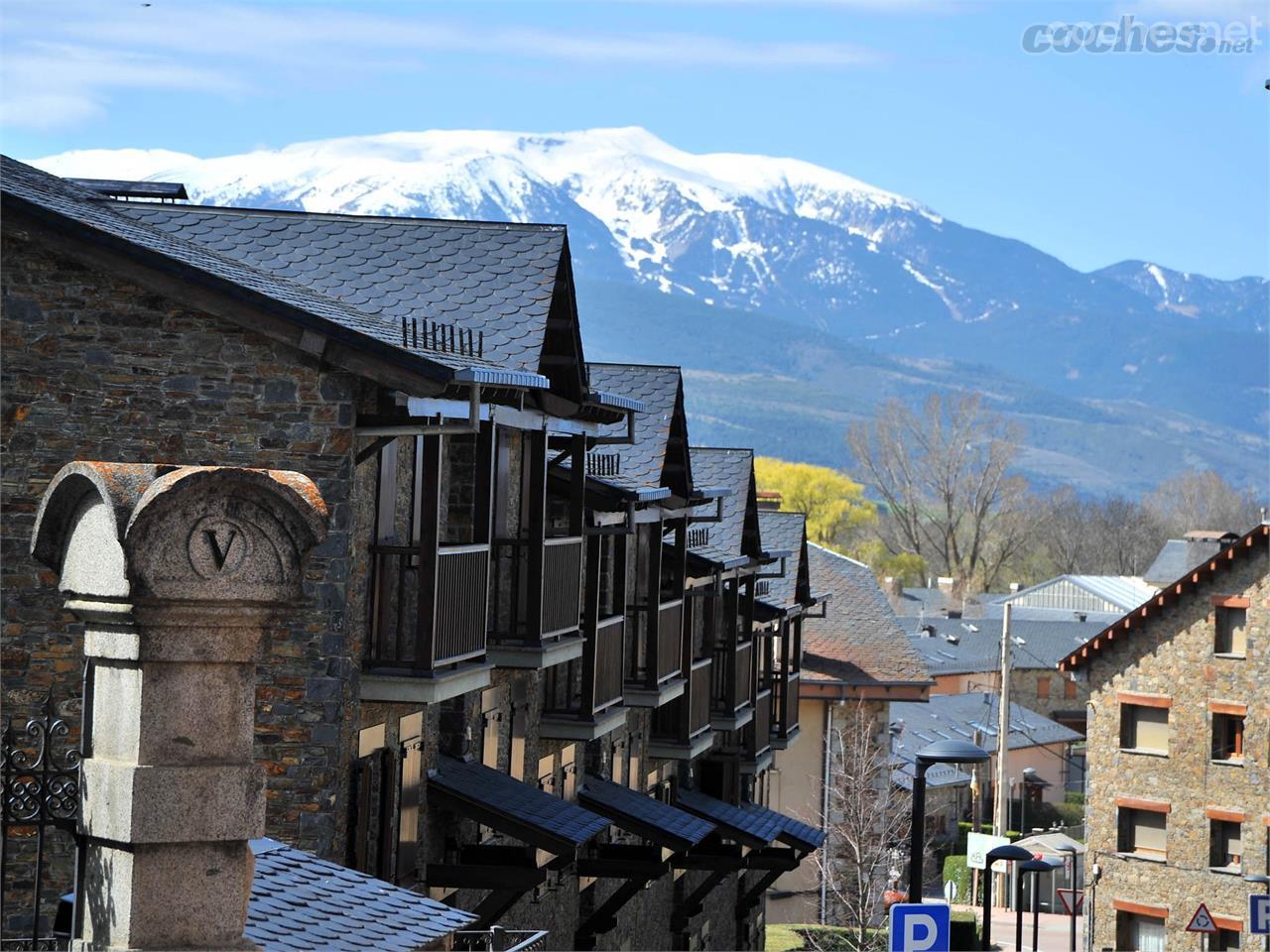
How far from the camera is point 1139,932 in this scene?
47.6 metres

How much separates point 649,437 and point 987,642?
2578 inches

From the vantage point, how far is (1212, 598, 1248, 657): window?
46.2m

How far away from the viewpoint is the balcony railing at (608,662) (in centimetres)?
2122

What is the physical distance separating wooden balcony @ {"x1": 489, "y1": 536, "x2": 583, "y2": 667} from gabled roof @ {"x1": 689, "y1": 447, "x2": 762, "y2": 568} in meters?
10.5

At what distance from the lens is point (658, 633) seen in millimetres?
23828

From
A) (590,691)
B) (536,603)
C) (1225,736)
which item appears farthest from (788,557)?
(536,603)

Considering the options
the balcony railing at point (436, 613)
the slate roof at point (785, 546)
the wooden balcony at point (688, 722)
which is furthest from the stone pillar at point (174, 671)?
the slate roof at point (785, 546)

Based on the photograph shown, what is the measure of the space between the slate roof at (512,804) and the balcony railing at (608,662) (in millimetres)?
2517

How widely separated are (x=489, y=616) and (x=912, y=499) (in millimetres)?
105482

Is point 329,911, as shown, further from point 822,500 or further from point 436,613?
point 822,500

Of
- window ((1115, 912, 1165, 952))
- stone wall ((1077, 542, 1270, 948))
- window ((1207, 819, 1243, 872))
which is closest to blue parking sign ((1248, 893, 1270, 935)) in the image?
stone wall ((1077, 542, 1270, 948))

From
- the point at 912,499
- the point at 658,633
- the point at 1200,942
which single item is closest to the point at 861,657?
the point at 1200,942

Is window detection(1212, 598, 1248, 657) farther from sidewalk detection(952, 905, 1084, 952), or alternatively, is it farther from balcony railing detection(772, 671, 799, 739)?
balcony railing detection(772, 671, 799, 739)

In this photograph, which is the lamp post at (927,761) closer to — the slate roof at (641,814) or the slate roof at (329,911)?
the slate roof at (641,814)
